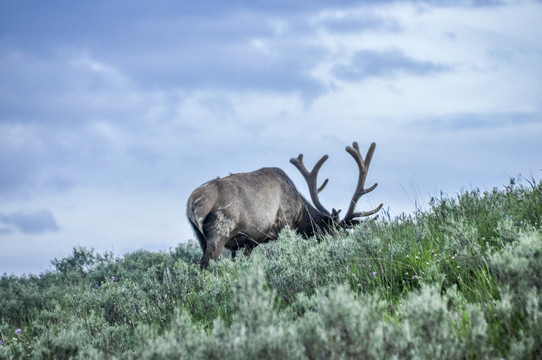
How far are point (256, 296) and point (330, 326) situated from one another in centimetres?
41

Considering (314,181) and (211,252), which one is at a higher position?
(314,181)

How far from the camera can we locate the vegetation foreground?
243 centimetres

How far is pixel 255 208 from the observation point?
930 centimetres

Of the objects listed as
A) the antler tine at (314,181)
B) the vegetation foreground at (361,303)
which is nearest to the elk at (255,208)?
the antler tine at (314,181)

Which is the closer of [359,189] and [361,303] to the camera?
[361,303]

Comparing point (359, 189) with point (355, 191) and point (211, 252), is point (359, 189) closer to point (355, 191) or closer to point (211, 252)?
point (355, 191)

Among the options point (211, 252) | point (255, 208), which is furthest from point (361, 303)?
point (255, 208)

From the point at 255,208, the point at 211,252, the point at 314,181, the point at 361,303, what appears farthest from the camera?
the point at 314,181

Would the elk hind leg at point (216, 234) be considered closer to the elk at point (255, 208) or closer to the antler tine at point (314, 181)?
the elk at point (255, 208)

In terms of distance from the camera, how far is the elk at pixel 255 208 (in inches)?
343

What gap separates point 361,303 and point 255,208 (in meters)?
6.21

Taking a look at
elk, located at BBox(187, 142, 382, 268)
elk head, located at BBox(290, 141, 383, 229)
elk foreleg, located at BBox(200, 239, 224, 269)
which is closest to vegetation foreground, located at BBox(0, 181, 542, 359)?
elk foreleg, located at BBox(200, 239, 224, 269)

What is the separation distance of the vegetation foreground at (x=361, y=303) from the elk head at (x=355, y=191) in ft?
10.5

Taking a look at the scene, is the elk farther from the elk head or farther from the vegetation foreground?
the vegetation foreground
